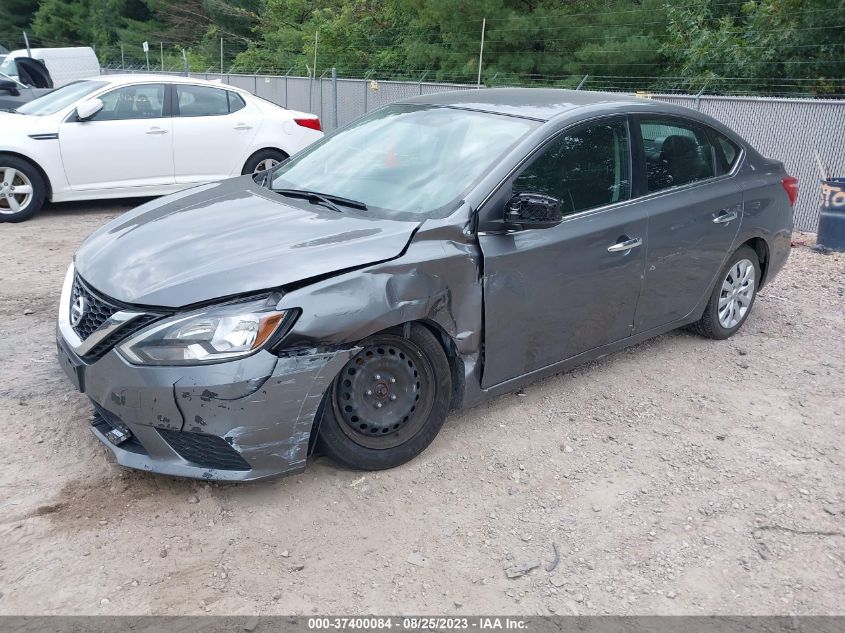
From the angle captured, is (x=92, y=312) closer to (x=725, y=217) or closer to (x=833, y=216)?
(x=725, y=217)

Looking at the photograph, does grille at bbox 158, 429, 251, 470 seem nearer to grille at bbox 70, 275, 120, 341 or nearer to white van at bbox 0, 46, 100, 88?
grille at bbox 70, 275, 120, 341

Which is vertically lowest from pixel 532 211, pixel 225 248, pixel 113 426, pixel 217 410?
pixel 113 426

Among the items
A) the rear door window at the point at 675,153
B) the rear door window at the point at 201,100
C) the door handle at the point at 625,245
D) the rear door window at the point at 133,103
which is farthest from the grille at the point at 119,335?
the rear door window at the point at 201,100

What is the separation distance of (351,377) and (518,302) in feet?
3.22

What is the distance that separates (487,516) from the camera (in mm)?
3443

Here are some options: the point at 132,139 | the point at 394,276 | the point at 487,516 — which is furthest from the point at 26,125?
the point at 487,516

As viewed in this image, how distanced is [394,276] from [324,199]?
885mm

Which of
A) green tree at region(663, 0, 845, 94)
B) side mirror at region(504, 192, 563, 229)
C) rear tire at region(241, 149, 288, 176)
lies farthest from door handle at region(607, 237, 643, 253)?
green tree at region(663, 0, 845, 94)

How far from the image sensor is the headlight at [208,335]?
3.14 m

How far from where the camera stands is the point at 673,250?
4.71 meters

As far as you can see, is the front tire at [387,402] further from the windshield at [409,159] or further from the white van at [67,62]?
the white van at [67,62]

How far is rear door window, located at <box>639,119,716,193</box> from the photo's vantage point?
4.65 m

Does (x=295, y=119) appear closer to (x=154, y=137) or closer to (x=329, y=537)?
(x=154, y=137)

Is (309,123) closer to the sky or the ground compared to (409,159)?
closer to the ground
